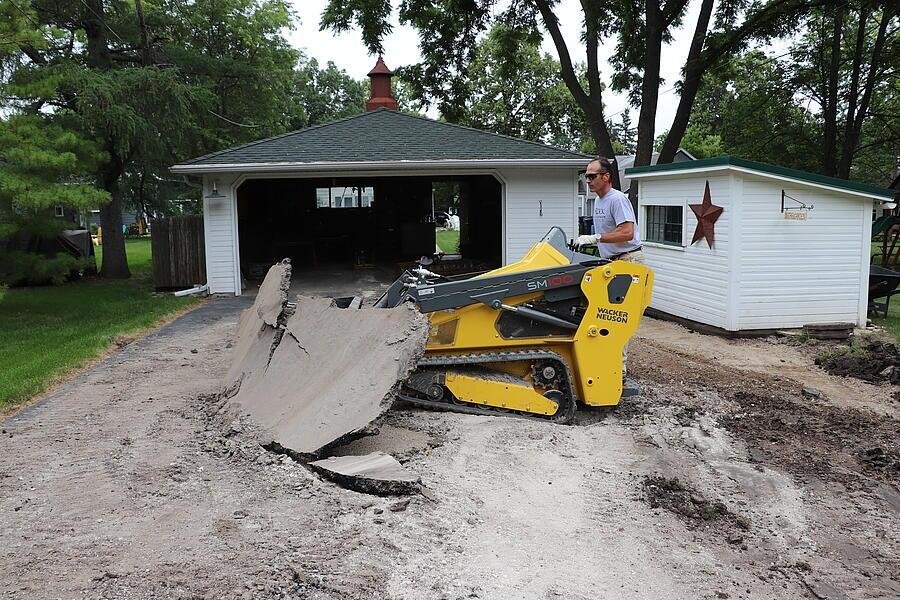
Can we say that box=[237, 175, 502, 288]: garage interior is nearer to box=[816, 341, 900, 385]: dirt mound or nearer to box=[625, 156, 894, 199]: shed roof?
box=[625, 156, 894, 199]: shed roof

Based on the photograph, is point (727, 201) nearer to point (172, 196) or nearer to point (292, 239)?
point (292, 239)

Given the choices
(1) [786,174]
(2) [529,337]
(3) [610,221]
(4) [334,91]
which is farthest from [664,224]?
(4) [334,91]

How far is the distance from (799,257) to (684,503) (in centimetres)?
775

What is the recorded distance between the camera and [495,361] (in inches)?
240

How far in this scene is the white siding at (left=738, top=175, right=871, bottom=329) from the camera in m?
11.0

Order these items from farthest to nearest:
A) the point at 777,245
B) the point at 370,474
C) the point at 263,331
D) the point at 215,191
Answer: the point at 215,191 < the point at 777,245 < the point at 263,331 < the point at 370,474

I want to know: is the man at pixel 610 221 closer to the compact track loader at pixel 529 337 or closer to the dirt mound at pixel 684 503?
the compact track loader at pixel 529 337

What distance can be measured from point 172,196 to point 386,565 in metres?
31.3

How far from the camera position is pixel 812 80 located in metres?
25.5

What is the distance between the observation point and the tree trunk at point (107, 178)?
60.6 feet

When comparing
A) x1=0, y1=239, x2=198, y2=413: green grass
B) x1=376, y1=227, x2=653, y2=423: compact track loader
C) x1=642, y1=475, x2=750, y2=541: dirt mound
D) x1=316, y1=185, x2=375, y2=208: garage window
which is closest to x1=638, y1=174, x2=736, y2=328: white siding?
x1=376, y1=227, x2=653, y2=423: compact track loader

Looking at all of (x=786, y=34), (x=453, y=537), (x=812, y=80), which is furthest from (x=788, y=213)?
(x=812, y=80)

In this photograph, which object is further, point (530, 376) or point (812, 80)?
point (812, 80)

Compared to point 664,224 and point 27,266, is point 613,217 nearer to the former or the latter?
point 664,224
